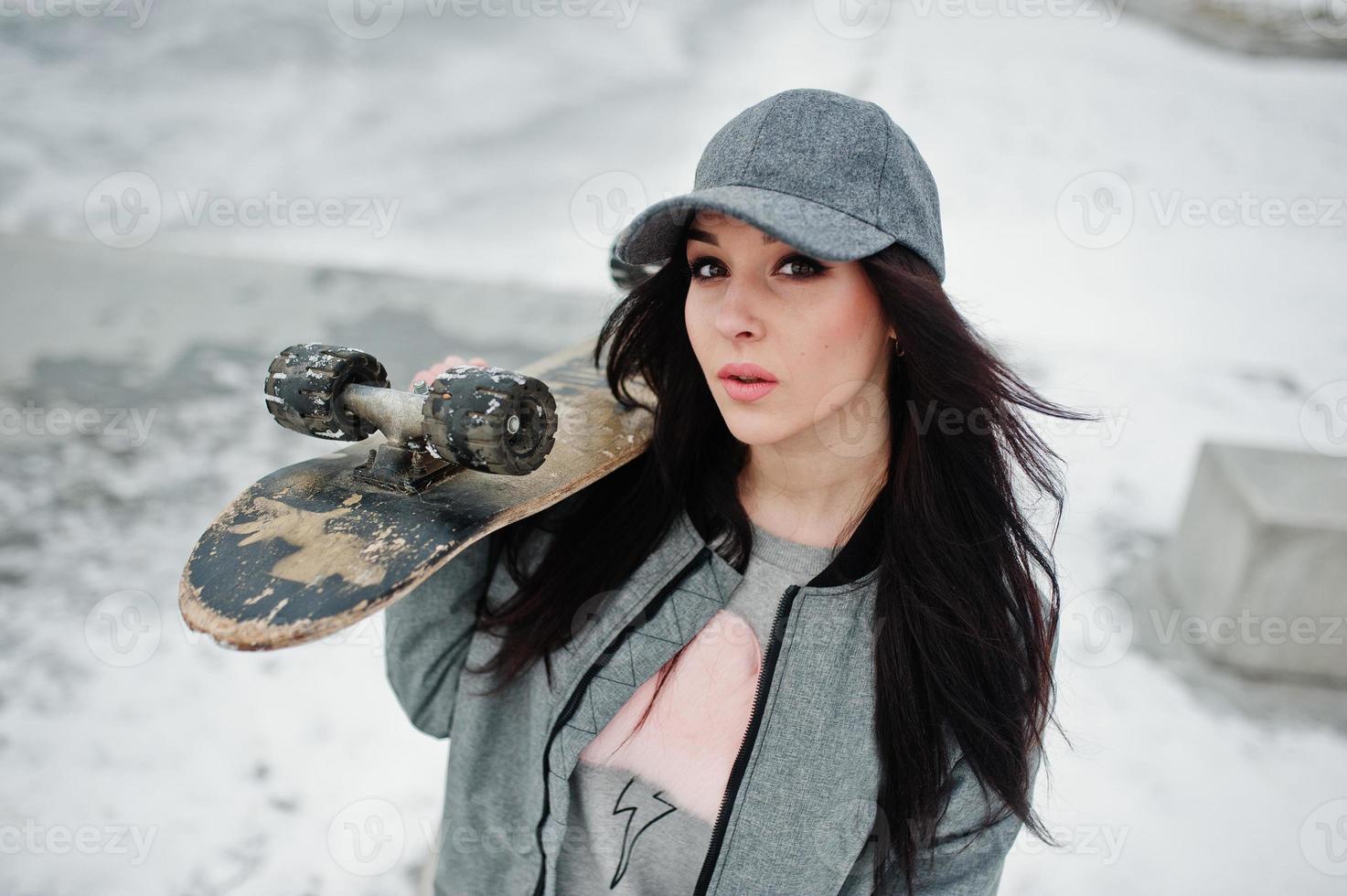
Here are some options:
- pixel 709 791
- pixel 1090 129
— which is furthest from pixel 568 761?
pixel 1090 129

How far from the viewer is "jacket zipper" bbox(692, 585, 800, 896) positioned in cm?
119

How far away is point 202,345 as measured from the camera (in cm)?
423

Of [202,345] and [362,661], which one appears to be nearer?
[362,661]

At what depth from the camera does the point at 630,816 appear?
1303mm

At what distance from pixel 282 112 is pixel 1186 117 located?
7710 mm

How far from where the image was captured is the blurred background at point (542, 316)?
2365mm

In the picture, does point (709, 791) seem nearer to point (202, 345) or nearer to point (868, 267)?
point (868, 267)
